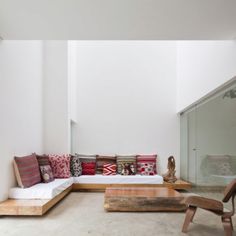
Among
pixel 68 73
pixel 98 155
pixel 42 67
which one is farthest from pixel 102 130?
pixel 42 67

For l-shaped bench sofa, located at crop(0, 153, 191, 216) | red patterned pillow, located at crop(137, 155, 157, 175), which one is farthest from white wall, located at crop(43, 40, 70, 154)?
red patterned pillow, located at crop(137, 155, 157, 175)

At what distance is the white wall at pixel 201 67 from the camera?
3.90 metres

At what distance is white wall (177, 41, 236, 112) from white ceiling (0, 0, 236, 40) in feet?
1.24

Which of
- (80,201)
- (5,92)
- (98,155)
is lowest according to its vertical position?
(80,201)

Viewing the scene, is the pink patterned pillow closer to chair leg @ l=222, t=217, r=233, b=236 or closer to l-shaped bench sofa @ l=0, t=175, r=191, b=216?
l-shaped bench sofa @ l=0, t=175, r=191, b=216

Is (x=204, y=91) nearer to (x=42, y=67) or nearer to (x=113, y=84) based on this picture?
(x=113, y=84)


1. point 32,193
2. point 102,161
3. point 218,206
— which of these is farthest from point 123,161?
point 218,206

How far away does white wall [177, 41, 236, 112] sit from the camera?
3904 mm

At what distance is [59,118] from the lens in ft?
21.1

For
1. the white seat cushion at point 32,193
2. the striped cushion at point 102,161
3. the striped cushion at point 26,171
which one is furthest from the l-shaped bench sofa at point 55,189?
the striped cushion at point 102,161

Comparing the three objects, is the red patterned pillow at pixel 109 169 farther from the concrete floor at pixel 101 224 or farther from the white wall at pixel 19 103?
the concrete floor at pixel 101 224

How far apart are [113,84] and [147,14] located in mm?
4011

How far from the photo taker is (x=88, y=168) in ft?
21.5

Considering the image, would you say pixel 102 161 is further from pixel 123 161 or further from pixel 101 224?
pixel 101 224
